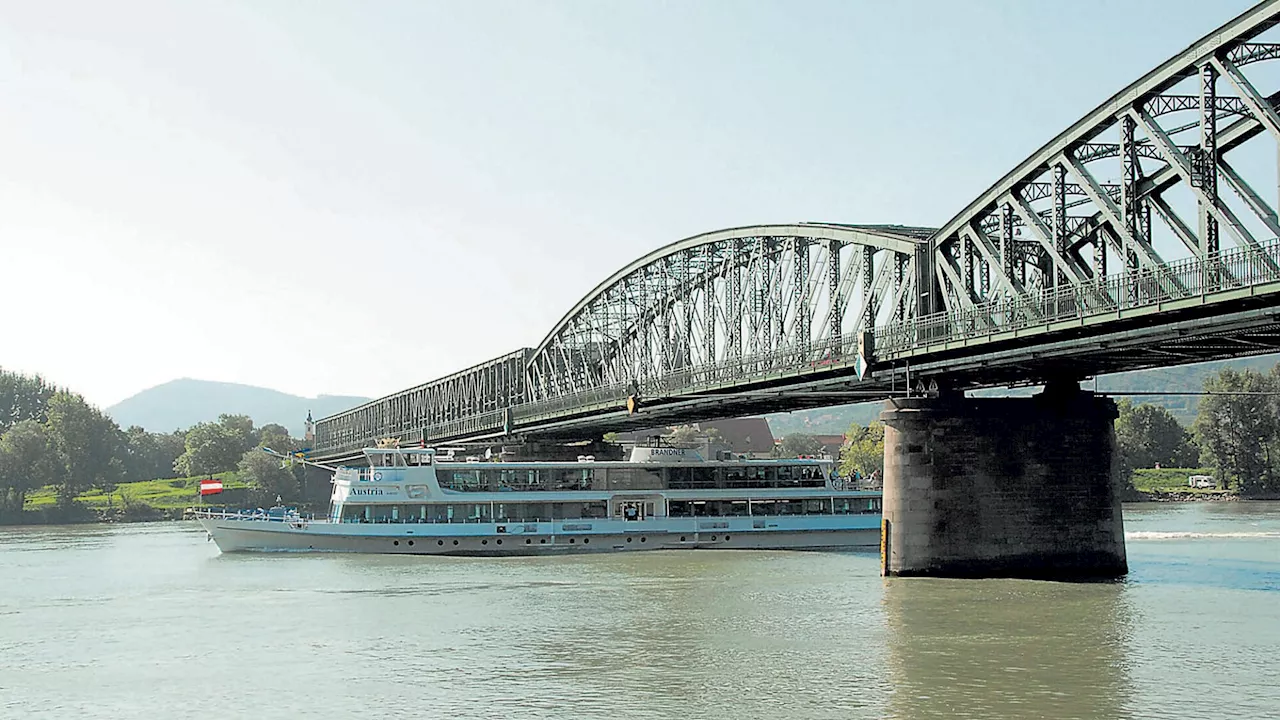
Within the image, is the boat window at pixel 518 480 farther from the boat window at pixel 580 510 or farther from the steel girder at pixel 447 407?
the steel girder at pixel 447 407

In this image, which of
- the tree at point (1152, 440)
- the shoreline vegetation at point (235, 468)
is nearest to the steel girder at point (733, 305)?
the shoreline vegetation at point (235, 468)

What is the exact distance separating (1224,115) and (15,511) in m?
125

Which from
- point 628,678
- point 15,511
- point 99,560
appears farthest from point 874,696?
point 15,511

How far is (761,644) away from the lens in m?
37.0

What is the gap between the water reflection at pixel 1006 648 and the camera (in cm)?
2894

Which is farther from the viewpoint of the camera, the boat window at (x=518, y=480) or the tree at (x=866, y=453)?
the tree at (x=866, y=453)

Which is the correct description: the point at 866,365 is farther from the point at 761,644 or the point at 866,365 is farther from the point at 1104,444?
the point at 761,644

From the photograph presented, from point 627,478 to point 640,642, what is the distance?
35750 mm

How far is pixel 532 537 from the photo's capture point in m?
70.8

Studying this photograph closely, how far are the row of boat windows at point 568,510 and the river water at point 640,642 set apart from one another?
28.8 ft

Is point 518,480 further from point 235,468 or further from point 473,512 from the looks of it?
point 235,468

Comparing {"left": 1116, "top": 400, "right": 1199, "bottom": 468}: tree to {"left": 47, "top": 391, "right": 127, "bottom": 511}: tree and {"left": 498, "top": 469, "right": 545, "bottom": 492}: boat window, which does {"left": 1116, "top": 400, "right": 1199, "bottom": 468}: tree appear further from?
{"left": 498, "top": 469, "right": 545, "bottom": 492}: boat window

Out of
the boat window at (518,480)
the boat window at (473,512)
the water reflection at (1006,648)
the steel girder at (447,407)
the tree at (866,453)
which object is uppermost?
the steel girder at (447,407)

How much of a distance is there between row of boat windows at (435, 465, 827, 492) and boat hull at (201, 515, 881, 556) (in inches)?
88.5
